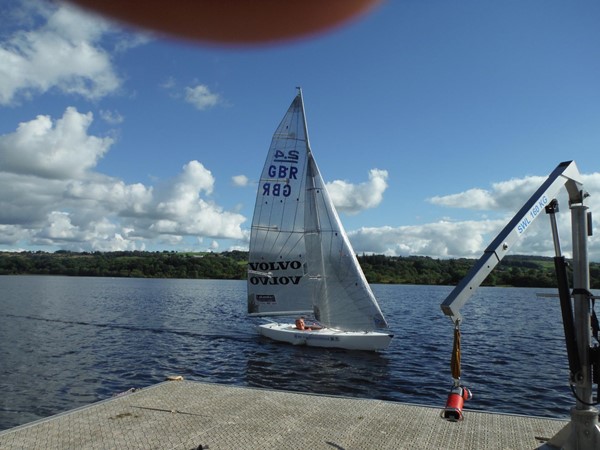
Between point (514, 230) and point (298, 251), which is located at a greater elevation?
point (298, 251)

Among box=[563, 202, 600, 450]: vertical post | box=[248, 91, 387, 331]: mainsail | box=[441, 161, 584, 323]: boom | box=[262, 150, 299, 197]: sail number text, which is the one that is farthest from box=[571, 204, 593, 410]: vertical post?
box=[262, 150, 299, 197]: sail number text

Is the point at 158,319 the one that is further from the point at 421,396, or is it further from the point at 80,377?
the point at 421,396

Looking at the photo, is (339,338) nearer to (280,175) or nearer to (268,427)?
(280,175)

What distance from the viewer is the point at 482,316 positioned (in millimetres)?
60906

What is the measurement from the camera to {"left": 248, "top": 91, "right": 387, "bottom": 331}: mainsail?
31312 mm

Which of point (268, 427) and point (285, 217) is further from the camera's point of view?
point (285, 217)

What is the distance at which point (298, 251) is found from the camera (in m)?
33.1

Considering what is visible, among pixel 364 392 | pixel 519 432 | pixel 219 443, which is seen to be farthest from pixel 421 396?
pixel 219 443

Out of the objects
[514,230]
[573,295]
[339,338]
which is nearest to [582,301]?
[573,295]

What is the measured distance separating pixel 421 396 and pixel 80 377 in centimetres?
1560

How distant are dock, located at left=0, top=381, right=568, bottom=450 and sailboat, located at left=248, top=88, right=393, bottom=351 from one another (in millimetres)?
19838

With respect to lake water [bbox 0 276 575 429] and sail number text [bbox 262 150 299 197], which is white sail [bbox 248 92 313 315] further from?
lake water [bbox 0 276 575 429]

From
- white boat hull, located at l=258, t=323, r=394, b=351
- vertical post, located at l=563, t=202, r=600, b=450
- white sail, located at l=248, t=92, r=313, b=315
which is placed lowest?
white boat hull, located at l=258, t=323, r=394, b=351

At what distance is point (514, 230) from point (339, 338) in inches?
927
